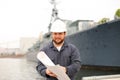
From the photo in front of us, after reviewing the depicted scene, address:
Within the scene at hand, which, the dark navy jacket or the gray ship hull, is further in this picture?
the gray ship hull

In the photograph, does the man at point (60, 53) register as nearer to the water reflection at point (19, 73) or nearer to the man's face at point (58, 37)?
the man's face at point (58, 37)

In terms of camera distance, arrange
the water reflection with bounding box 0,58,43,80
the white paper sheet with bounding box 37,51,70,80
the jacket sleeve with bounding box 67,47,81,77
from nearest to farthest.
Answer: the white paper sheet with bounding box 37,51,70,80, the jacket sleeve with bounding box 67,47,81,77, the water reflection with bounding box 0,58,43,80

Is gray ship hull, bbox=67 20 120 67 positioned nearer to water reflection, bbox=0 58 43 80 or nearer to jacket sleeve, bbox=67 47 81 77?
water reflection, bbox=0 58 43 80

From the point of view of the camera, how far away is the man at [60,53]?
11.3ft

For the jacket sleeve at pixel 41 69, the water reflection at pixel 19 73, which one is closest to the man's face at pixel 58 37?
the jacket sleeve at pixel 41 69

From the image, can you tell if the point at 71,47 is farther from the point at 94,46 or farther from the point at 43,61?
the point at 94,46

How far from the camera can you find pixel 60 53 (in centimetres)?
356

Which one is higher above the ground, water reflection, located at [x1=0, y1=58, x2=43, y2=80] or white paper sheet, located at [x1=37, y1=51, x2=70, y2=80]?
white paper sheet, located at [x1=37, y1=51, x2=70, y2=80]

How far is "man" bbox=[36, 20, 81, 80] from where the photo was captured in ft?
11.3

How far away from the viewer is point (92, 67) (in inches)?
812

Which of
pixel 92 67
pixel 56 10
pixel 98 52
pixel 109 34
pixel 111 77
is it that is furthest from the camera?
pixel 56 10

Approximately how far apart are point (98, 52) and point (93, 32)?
145 centimetres

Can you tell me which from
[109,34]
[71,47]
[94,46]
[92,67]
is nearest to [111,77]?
[71,47]

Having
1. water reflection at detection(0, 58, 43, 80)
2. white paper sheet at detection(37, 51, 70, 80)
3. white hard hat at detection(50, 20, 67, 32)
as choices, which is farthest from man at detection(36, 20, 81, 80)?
water reflection at detection(0, 58, 43, 80)
